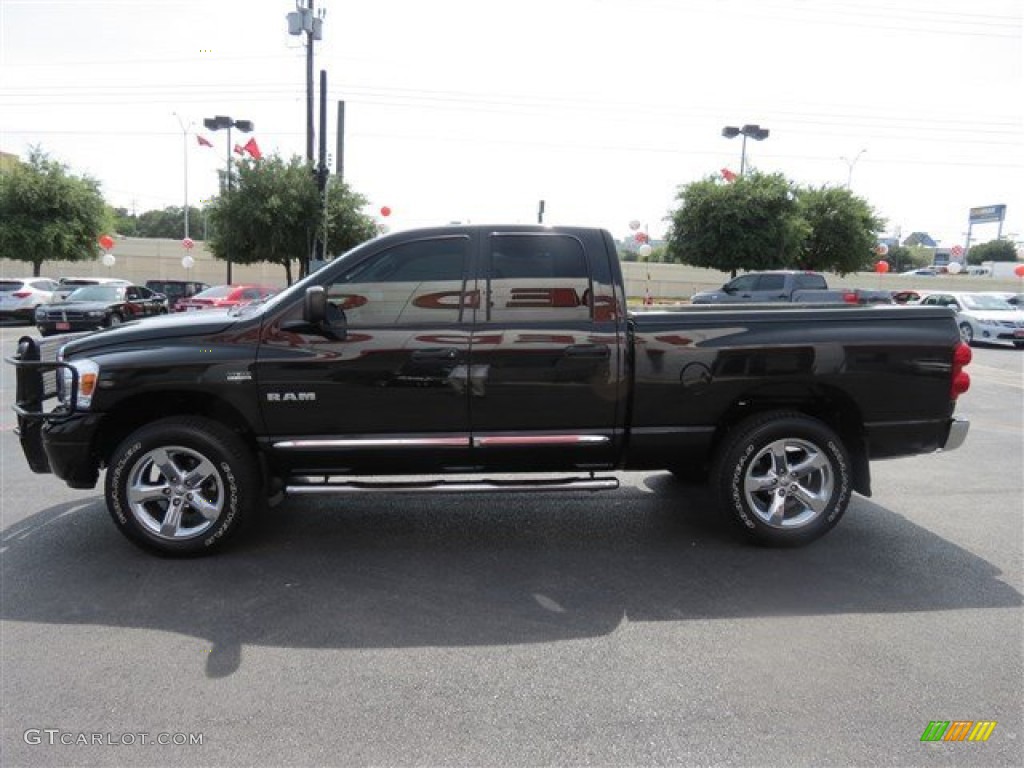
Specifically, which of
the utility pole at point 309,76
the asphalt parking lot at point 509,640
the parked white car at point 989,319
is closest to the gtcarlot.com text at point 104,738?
the asphalt parking lot at point 509,640

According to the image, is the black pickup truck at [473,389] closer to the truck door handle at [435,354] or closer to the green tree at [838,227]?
the truck door handle at [435,354]

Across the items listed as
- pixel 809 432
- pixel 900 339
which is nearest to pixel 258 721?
pixel 809 432

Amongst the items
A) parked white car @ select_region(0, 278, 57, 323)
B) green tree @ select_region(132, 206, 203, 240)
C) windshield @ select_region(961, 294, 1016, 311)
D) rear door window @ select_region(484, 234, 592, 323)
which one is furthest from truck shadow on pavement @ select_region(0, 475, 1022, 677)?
green tree @ select_region(132, 206, 203, 240)

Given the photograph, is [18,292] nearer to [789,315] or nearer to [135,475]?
[135,475]

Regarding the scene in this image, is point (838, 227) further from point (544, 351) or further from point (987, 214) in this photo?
point (987, 214)

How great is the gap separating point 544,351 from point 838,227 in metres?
38.6

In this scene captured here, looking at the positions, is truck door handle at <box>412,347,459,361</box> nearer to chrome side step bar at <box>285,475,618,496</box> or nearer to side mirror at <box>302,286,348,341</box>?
side mirror at <box>302,286,348,341</box>

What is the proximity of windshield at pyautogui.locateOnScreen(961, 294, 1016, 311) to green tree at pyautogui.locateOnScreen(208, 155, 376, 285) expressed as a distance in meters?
22.4

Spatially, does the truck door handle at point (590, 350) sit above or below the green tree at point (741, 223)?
below

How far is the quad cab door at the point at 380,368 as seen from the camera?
4.41 m

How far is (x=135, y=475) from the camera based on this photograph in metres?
4.39

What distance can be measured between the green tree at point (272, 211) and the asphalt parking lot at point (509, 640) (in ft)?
83.9

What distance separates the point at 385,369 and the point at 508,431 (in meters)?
0.83

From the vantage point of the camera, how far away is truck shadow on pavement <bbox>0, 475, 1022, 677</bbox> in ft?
12.2
